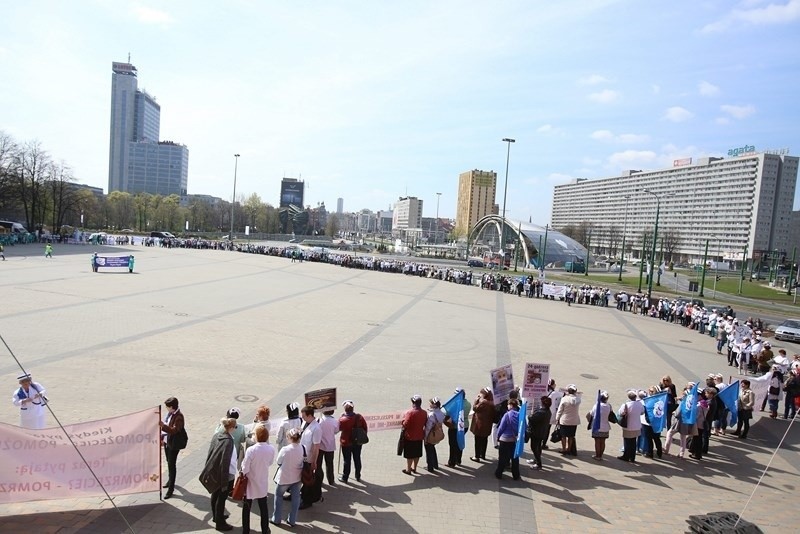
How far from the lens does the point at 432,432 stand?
852 centimetres

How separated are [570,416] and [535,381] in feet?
3.14

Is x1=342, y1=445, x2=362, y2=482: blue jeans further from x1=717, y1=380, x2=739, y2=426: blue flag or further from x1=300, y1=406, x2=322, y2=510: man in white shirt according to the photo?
x1=717, y1=380, x2=739, y2=426: blue flag

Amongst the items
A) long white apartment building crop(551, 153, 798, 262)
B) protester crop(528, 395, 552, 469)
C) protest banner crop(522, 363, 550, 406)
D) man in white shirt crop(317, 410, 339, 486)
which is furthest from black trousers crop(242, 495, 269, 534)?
long white apartment building crop(551, 153, 798, 262)

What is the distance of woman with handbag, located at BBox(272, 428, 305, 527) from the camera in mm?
6645

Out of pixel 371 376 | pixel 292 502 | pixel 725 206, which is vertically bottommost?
pixel 371 376

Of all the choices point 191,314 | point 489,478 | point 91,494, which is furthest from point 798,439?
point 191,314

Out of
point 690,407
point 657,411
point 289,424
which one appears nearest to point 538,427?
point 657,411

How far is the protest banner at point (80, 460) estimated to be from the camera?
20.3 feet

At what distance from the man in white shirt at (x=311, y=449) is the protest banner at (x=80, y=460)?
195 cm

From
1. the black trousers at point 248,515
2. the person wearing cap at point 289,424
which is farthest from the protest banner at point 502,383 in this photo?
the black trousers at point 248,515

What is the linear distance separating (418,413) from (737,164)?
177 meters

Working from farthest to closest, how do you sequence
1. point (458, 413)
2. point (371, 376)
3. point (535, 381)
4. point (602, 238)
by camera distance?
point (602, 238), point (371, 376), point (535, 381), point (458, 413)

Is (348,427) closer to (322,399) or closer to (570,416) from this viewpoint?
(322,399)

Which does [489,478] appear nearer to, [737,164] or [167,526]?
[167,526]
